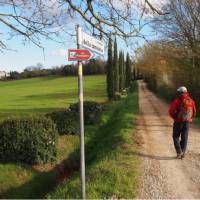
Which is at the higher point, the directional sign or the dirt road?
the directional sign

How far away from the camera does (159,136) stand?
16516mm

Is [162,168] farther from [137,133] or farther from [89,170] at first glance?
[137,133]

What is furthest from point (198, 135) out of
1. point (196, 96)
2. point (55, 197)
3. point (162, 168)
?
point (196, 96)

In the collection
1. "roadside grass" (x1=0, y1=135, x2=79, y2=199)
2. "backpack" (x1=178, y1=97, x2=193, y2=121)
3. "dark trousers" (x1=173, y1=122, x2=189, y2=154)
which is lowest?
"roadside grass" (x1=0, y1=135, x2=79, y2=199)

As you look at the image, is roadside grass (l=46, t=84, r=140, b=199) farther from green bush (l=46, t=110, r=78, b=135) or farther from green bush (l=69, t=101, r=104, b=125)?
green bush (l=69, t=101, r=104, b=125)

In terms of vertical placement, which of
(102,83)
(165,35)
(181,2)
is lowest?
(102,83)

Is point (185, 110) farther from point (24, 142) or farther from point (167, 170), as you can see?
point (24, 142)

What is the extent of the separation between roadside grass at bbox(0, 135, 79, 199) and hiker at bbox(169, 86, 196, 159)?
12.1 ft

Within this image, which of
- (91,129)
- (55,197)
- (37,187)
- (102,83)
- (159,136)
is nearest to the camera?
(55,197)

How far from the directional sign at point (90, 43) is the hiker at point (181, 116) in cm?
454

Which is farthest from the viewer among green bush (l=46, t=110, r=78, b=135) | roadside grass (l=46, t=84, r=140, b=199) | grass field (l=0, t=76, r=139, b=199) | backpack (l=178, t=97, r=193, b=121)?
green bush (l=46, t=110, r=78, b=135)

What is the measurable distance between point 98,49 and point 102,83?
3379 inches

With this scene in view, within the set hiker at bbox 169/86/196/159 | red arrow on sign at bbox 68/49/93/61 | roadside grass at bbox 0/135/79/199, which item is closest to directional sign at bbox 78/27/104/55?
red arrow on sign at bbox 68/49/93/61

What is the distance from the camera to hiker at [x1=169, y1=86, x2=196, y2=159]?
11711mm
